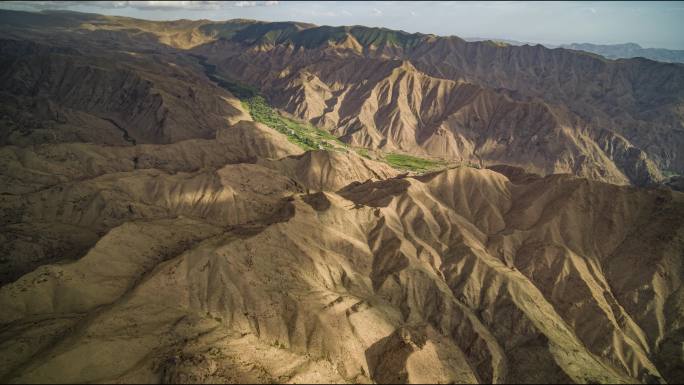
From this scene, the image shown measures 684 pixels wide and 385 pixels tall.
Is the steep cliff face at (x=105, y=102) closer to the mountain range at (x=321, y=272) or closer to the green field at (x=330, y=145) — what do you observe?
the mountain range at (x=321, y=272)

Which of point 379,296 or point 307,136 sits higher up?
point 379,296

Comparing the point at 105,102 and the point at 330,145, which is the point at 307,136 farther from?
the point at 105,102

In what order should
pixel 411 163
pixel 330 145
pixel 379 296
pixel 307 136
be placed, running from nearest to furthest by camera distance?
pixel 379 296
pixel 411 163
pixel 330 145
pixel 307 136

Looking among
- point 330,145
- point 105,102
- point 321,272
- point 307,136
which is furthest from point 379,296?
point 105,102

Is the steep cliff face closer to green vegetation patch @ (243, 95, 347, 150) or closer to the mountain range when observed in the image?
the mountain range

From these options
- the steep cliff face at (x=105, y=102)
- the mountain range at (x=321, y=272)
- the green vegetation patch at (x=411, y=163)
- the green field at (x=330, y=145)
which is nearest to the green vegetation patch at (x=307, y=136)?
the green field at (x=330, y=145)

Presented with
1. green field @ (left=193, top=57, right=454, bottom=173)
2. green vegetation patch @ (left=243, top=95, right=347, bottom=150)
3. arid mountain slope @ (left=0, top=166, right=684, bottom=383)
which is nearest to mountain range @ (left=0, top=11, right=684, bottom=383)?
arid mountain slope @ (left=0, top=166, right=684, bottom=383)

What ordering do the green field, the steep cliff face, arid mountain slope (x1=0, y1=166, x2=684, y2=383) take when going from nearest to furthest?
1. arid mountain slope (x1=0, y1=166, x2=684, y2=383)
2. the steep cliff face
3. the green field

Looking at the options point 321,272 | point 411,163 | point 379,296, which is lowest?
point 411,163
